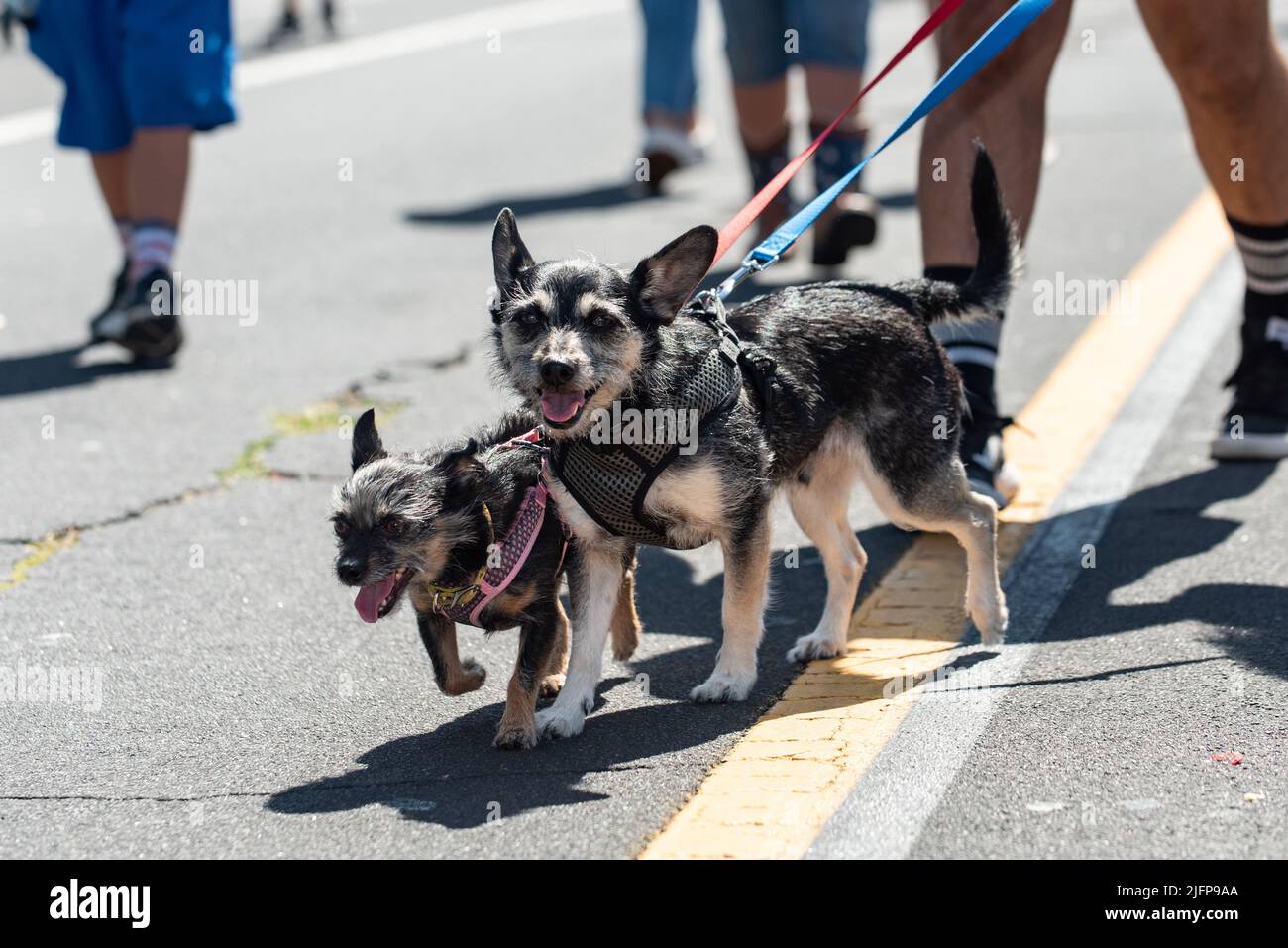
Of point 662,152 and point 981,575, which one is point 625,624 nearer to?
point 981,575

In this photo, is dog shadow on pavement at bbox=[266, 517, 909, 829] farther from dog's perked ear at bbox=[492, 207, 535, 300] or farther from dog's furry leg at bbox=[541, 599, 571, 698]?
dog's perked ear at bbox=[492, 207, 535, 300]

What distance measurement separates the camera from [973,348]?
222 inches

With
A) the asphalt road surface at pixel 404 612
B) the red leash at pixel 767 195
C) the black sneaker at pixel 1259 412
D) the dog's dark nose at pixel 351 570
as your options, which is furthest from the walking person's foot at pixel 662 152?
the dog's dark nose at pixel 351 570

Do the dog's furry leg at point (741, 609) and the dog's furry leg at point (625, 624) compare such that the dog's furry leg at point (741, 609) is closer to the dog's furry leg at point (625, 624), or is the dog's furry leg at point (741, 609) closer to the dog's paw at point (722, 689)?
the dog's paw at point (722, 689)

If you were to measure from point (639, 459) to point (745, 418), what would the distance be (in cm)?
31

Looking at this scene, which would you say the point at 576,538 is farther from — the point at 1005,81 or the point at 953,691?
the point at 1005,81

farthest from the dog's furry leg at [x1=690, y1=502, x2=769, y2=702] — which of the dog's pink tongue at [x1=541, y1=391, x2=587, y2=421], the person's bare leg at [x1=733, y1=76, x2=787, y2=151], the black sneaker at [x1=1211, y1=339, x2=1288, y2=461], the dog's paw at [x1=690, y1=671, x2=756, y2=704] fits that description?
the person's bare leg at [x1=733, y1=76, x2=787, y2=151]

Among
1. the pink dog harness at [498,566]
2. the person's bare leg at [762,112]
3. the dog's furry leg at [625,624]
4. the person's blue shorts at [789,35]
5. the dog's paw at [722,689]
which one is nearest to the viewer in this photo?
the pink dog harness at [498,566]

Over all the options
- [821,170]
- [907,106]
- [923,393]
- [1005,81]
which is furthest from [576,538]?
[907,106]

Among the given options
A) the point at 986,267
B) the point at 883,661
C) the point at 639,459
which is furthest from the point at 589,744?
the point at 986,267

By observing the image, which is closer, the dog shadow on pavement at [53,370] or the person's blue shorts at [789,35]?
the dog shadow on pavement at [53,370]

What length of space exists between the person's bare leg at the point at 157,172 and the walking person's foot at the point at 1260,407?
432cm

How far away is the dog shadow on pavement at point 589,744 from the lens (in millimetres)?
3775

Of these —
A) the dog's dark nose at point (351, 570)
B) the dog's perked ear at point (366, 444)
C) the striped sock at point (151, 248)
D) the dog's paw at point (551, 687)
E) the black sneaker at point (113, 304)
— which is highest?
the dog's perked ear at point (366, 444)
